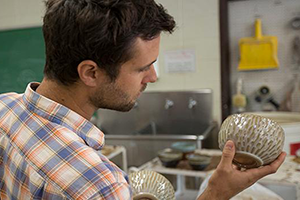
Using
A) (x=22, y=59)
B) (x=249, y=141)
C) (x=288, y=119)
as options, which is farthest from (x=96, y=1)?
(x=22, y=59)

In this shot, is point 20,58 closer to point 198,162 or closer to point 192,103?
point 192,103

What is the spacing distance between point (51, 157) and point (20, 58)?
3.09 m

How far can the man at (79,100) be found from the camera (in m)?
0.60

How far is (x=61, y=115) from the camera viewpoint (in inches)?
26.2

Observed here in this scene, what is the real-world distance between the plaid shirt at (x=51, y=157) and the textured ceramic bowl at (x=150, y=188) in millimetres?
378

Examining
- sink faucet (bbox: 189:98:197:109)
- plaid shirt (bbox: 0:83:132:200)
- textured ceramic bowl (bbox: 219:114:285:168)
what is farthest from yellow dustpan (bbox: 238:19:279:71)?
plaid shirt (bbox: 0:83:132:200)

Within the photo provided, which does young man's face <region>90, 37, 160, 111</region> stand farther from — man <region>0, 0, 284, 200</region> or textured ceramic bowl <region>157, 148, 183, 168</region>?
textured ceramic bowl <region>157, 148, 183, 168</region>

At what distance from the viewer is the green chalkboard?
3.29m

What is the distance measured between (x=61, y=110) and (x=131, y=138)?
1839mm

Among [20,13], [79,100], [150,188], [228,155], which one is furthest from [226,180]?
[20,13]

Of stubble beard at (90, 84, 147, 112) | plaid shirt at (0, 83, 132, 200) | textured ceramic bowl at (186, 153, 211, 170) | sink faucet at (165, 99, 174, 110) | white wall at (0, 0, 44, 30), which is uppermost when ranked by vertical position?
white wall at (0, 0, 44, 30)

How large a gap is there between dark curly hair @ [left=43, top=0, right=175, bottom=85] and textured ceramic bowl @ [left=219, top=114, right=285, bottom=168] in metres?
0.36

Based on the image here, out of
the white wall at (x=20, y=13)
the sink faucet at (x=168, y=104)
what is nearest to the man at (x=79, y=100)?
the sink faucet at (x=168, y=104)

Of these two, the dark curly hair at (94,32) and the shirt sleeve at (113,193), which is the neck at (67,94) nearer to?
the dark curly hair at (94,32)
